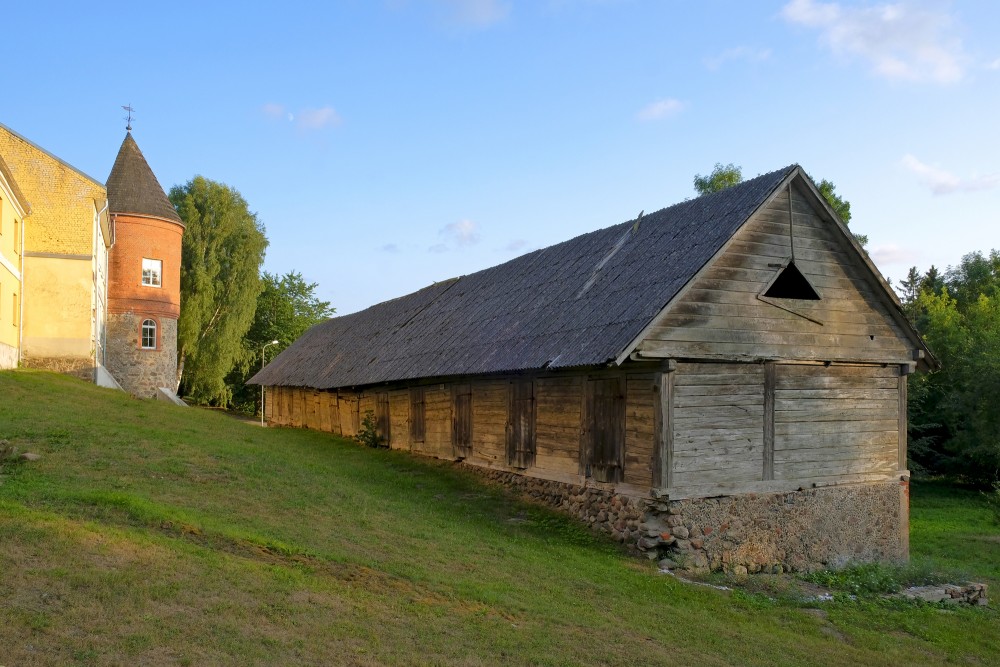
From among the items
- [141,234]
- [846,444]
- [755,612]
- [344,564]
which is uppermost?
[141,234]

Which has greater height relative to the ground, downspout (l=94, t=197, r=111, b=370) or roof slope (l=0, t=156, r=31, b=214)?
roof slope (l=0, t=156, r=31, b=214)

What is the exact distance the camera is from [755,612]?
36.5 ft

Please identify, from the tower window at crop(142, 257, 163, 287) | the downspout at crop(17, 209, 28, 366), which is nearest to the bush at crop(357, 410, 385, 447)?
the downspout at crop(17, 209, 28, 366)

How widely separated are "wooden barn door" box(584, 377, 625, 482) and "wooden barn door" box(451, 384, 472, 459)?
4930 mm

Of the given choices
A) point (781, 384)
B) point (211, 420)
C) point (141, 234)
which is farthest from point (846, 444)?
point (141, 234)

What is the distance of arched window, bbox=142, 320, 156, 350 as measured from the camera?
1405 inches

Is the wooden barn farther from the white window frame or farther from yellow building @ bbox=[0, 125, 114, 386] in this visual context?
the white window frame

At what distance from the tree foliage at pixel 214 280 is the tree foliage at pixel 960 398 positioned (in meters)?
36.8

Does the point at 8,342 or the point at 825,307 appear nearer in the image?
the point at 825,307

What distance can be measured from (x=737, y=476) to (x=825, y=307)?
3765 mm

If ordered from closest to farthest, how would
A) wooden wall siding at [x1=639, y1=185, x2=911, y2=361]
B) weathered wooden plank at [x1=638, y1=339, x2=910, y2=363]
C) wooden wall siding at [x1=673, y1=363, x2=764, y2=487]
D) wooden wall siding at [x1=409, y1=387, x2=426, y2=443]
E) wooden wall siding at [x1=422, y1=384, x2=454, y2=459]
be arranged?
1. weathered wooden plank at [x1=638, y1=339, x2=910, y2=363]
2. wooden wall siding at [x1=673, y1=363, x2=764, y2=487]
3. wooden wall siding at [x1=639, y1=185, x2=911, y2=361]
4. wooden wall siding at [x1=422, y1=384, x2=454, y2=459]
5. wooden wall siding at [x1=409, y1=387, x2=426, y2=443]

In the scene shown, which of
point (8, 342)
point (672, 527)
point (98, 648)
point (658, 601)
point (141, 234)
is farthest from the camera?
point (141, 234)

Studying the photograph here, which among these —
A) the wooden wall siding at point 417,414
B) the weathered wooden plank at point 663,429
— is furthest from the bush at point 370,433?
the weathered wooden plank at point 663,429

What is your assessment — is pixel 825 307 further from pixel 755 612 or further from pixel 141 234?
pixel 141 234
